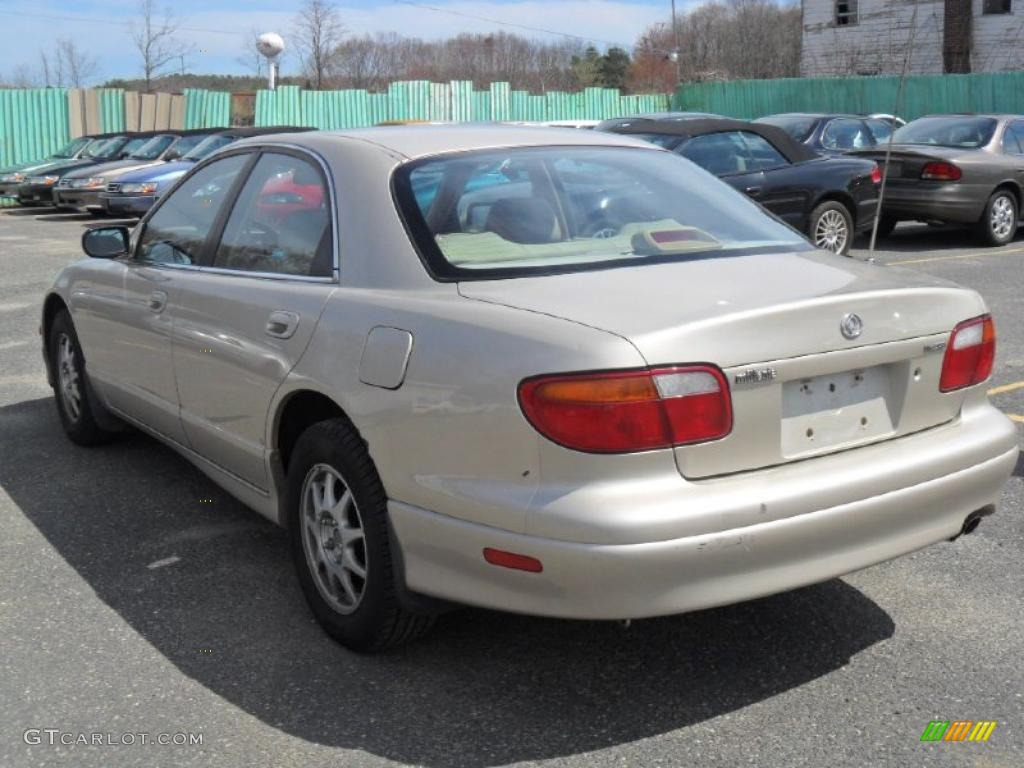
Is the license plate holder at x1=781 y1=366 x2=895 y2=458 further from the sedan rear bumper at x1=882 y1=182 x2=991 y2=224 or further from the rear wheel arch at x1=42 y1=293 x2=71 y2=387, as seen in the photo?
the sedan rear bumper at x1=882 y1=182 x2=991 y2=224

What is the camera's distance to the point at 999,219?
14.2 meters

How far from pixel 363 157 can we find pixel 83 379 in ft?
8.45

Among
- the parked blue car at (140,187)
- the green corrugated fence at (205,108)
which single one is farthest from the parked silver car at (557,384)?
the green corrugated fence at (205,108)

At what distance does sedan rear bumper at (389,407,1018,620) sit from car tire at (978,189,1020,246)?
11.6 metres

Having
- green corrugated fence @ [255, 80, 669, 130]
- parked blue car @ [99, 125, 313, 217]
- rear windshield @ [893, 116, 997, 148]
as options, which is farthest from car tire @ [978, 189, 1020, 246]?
green corrugated fence @ [255, 80, 669, 130]

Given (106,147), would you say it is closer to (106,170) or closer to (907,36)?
(106,170)

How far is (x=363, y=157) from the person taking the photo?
13.0 ft

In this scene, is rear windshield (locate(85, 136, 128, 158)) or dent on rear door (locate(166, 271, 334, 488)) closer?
dent on rear door (locate(166, 271, 334, 488))

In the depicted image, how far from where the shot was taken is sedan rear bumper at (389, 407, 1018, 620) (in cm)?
294

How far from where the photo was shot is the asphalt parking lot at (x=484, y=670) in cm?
315

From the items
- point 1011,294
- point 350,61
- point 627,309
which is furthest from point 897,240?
point 350,61

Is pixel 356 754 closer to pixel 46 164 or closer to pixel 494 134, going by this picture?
pixel 494 134

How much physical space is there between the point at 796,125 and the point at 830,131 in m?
0.43

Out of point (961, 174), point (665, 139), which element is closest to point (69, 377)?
point (665, 139)
